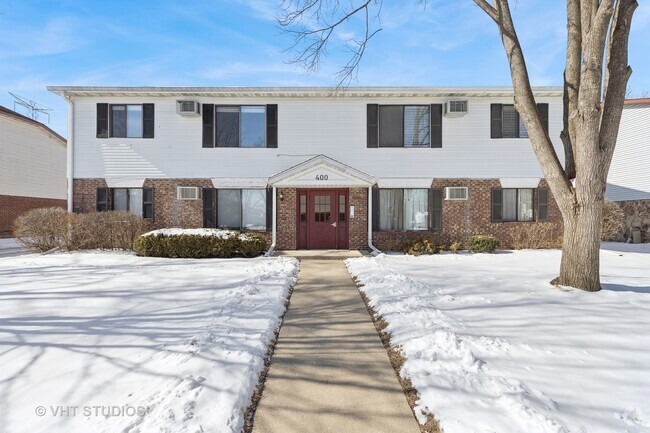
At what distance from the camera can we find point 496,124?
41.3ft

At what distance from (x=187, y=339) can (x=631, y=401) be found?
14.5ft

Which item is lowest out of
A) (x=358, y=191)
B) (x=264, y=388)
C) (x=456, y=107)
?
(x=264, y=388)

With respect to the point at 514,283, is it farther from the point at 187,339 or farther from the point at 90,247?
the point at 90,247

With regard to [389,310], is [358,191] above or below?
above

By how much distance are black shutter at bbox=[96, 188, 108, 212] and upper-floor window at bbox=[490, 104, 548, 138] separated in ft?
48.0

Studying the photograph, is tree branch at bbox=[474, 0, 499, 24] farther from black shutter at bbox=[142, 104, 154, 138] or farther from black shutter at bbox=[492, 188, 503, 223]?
black shutter at bbox=[142, 104, 154, 138]

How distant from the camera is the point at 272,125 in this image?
1249 centimetres

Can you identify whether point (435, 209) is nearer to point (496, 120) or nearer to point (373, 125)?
point (373, 125)

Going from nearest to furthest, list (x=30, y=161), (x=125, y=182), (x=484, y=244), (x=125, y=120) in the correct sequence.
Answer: (x=484, y=244) → (x=125, y=182) → (x=125, y=120) → (x=30, y=161)

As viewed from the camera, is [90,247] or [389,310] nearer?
[389,310]

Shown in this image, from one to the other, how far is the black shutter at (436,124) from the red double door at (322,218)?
153 inches

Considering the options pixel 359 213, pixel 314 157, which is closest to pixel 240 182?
pixel 314 157

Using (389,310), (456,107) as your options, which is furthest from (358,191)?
(389,310)

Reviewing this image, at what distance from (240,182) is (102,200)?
5194 millimetres
